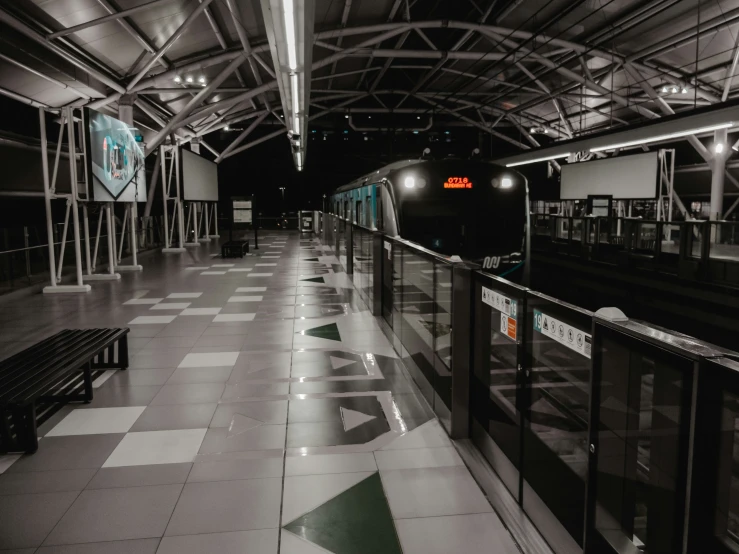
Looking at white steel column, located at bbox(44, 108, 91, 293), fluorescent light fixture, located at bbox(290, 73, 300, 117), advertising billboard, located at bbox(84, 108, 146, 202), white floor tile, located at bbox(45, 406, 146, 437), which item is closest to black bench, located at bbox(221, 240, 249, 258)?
advertising billboard, located at bbox(84, 108, 146, 202)

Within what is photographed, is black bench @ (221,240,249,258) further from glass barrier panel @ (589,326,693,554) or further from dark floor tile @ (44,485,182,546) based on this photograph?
glass barrier panel @ (589,326,693,554)

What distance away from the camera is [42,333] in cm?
762

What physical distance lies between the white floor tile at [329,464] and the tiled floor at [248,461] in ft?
0.05

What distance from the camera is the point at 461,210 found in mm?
10992

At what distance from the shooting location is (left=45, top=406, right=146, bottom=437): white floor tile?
4414 mm

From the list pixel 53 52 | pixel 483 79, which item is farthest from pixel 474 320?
pixel 483 79

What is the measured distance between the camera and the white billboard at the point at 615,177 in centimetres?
1521

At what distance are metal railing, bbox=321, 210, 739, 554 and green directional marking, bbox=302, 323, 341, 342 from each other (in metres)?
1.35

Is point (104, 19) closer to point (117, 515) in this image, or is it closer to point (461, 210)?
point (461, 210)

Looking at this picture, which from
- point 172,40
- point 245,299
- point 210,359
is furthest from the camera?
point 172,40

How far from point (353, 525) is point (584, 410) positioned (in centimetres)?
270

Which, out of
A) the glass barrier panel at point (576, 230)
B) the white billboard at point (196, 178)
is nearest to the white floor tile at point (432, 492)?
the glass barrier panel at point (576, 230)

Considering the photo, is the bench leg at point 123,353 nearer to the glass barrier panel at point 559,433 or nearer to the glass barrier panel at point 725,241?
the glass barrier panel at point 559,433

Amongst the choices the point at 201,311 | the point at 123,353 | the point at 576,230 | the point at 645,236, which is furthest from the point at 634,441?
the point at 576,230
